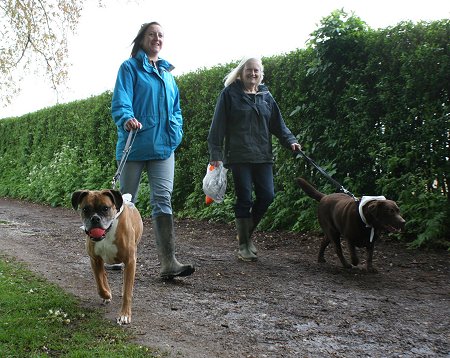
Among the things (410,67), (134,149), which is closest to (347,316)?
(134,149)

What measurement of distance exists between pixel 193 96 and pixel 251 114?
5.01 m

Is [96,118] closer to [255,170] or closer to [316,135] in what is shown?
[316,135]

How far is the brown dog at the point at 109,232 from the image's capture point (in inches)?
151

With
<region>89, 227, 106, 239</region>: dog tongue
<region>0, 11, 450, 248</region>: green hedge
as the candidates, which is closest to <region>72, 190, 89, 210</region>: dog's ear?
<region>89, 227, 106, 239</region>: dog tongue

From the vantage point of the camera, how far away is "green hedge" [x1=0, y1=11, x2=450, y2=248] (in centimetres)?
645

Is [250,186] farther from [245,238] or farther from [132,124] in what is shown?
[132,124]

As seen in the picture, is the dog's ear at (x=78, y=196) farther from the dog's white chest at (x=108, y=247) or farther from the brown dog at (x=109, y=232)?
the dog's white chest at (x=108, y=247)

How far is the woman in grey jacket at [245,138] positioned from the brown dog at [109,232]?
226cm

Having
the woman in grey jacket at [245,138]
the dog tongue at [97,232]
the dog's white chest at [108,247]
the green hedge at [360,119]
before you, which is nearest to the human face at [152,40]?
the woman in grey jacket at [245,138]

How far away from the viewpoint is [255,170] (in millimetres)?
6348

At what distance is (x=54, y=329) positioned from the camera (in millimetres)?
3596

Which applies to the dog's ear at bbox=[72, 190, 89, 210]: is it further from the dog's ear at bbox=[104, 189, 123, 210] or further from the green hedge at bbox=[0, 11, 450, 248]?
the green hedge at bbox=[0, 11, 450, 248]

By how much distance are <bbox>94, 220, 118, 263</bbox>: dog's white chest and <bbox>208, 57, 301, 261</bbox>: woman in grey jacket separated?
2459mm

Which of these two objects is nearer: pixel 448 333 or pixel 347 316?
pixel 448 333
